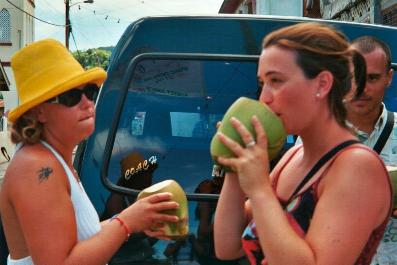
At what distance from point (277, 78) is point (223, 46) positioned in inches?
→ 59.8

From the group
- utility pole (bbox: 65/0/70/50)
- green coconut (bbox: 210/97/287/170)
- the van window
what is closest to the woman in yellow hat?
green coconut (bbox: 210/97/287/170)

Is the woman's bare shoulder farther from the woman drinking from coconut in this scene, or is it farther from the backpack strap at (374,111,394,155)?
the backpack strap at (374,111,394,155)

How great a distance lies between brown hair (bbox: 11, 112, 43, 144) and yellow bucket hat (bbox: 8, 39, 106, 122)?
2cm

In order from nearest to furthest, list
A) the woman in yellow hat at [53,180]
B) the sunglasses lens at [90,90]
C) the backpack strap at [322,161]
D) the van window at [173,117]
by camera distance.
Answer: the backpack strap at [322,161] → the woman in yellow hat at [53,180] → the sunglasses lens at [90,90] → the van window at [173,117]

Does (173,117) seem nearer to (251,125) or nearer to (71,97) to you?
(71,97)

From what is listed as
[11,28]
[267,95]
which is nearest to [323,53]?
[267,95]

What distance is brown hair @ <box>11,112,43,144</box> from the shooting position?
6.54ft

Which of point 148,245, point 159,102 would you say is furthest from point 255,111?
point 159,102

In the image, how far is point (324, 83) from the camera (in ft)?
5.43

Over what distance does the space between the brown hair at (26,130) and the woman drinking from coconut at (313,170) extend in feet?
2.26

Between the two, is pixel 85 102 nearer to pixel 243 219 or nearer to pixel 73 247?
pixel 73 247

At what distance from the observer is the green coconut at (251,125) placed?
64.9 inches

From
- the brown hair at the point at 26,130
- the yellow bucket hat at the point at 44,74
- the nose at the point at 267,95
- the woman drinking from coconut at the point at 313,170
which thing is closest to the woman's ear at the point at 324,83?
the woman drinking from coconut at the point at 313,170

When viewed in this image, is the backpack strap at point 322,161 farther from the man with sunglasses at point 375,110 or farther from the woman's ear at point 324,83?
the man with sunglasses at point 375,110
